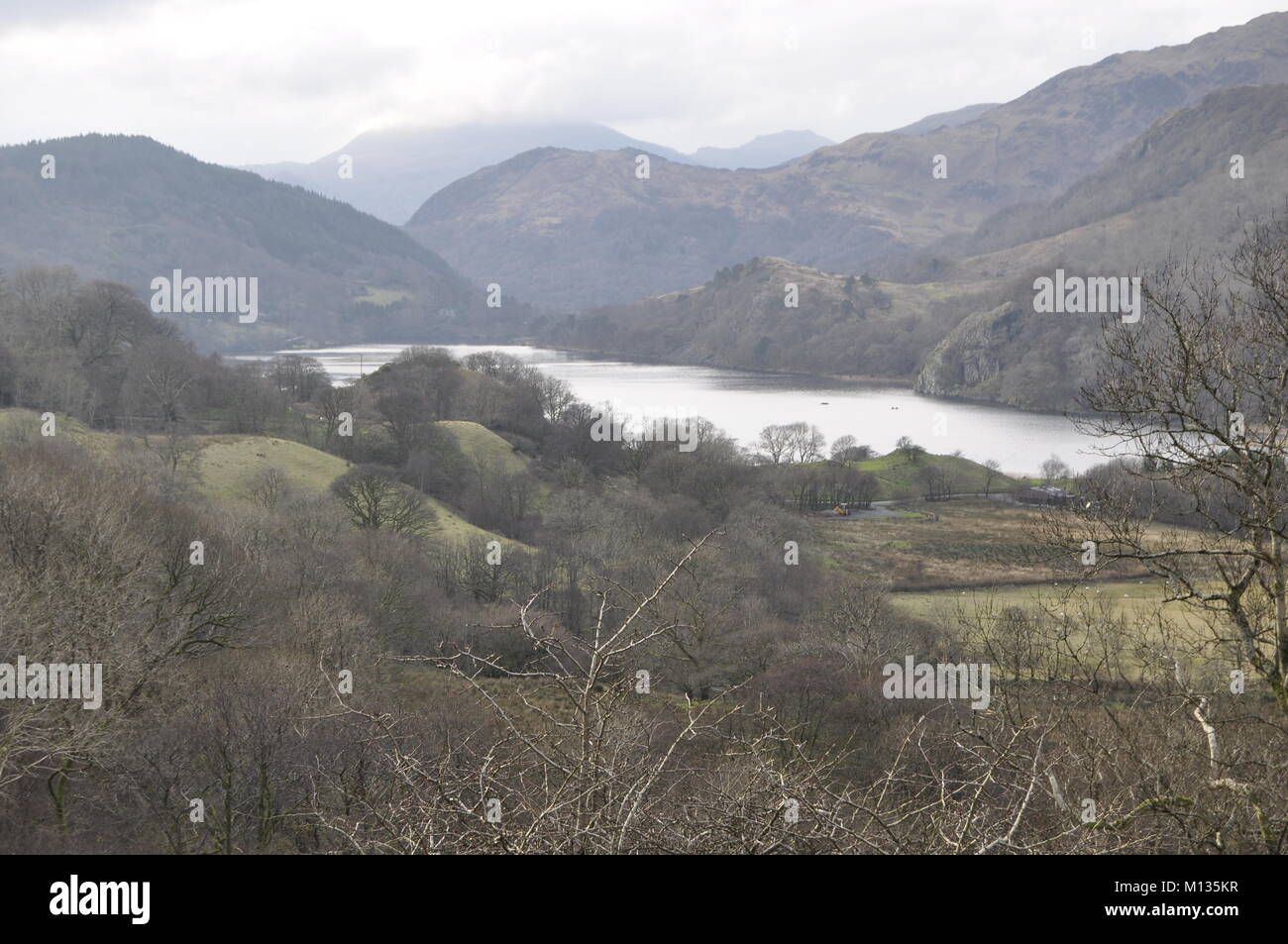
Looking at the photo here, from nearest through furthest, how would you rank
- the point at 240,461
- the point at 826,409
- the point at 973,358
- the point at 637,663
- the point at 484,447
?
the point at 637,663 → the point at 240,461 → the point at 484,447 → the point at 826,409 → the point at 973,358

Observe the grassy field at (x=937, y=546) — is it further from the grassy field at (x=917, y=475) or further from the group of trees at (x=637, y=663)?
the group of trees at (x=637, y=663)

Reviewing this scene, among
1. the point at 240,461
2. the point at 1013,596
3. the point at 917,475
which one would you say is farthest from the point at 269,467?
the point at 917,475

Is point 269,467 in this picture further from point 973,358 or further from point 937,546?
point 973,358

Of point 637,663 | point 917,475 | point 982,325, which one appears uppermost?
point 982,325

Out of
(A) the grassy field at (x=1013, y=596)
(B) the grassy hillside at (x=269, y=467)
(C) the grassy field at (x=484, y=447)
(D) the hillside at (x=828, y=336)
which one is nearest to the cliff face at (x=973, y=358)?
(D) the hillside at (x=828, y=336)

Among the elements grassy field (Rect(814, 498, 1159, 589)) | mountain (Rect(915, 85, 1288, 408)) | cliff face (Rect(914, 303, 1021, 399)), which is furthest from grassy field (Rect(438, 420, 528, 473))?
cliff face (Rect(914, 303, 1021, 399))

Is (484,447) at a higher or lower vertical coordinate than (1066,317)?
lower

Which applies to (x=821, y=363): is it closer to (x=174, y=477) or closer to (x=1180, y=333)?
(x=174, y=477)
